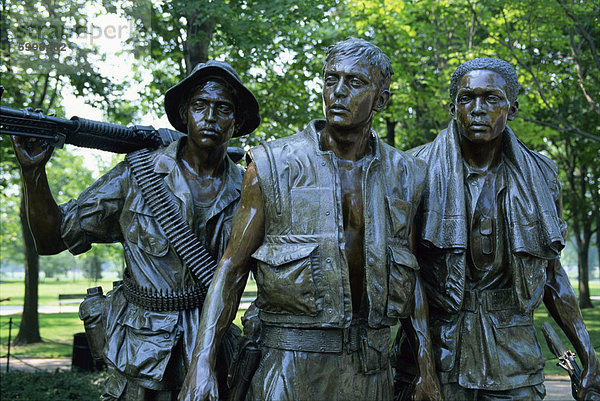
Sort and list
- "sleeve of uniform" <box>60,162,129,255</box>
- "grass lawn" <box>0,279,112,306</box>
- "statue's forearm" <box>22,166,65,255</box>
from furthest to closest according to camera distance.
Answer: "grass lawn" <box>0,279,112,306</box> < "sleeve of uniform" <box>60,162,129,255</box> < "statue's forearm" <box>22,166,65,255</box>

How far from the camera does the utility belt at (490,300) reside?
11.8ft

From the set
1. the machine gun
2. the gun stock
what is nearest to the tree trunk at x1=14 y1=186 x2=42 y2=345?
the machine gun

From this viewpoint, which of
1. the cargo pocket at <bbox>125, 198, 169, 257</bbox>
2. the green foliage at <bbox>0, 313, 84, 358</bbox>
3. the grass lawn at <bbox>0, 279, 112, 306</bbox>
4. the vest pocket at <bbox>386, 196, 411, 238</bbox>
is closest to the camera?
the vest pocket at <bbox>386, 196, 411, 238</bbox>

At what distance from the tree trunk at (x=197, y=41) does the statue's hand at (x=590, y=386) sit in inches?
270

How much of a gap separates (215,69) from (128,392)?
2.01m

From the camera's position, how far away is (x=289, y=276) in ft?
9.57

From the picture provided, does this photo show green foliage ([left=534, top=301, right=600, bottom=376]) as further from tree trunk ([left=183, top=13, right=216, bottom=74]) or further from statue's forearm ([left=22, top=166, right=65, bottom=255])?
statue's forearm ([left=22, top=166, right=65, bottom=255])

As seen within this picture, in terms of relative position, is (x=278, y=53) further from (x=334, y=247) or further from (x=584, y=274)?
(x=584, y=274)

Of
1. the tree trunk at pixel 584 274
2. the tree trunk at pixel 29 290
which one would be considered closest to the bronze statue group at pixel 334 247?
the tree trunk at pixel 29 290

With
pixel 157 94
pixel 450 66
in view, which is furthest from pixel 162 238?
pixel 450 66

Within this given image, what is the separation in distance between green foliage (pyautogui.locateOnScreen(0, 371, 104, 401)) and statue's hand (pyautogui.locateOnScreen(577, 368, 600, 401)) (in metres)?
6.98

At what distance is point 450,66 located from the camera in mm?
13039

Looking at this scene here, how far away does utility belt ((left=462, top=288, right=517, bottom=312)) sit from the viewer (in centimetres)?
359

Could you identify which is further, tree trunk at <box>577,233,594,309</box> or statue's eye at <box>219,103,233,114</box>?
tree trunk at <box>577,233,594,309</box>
